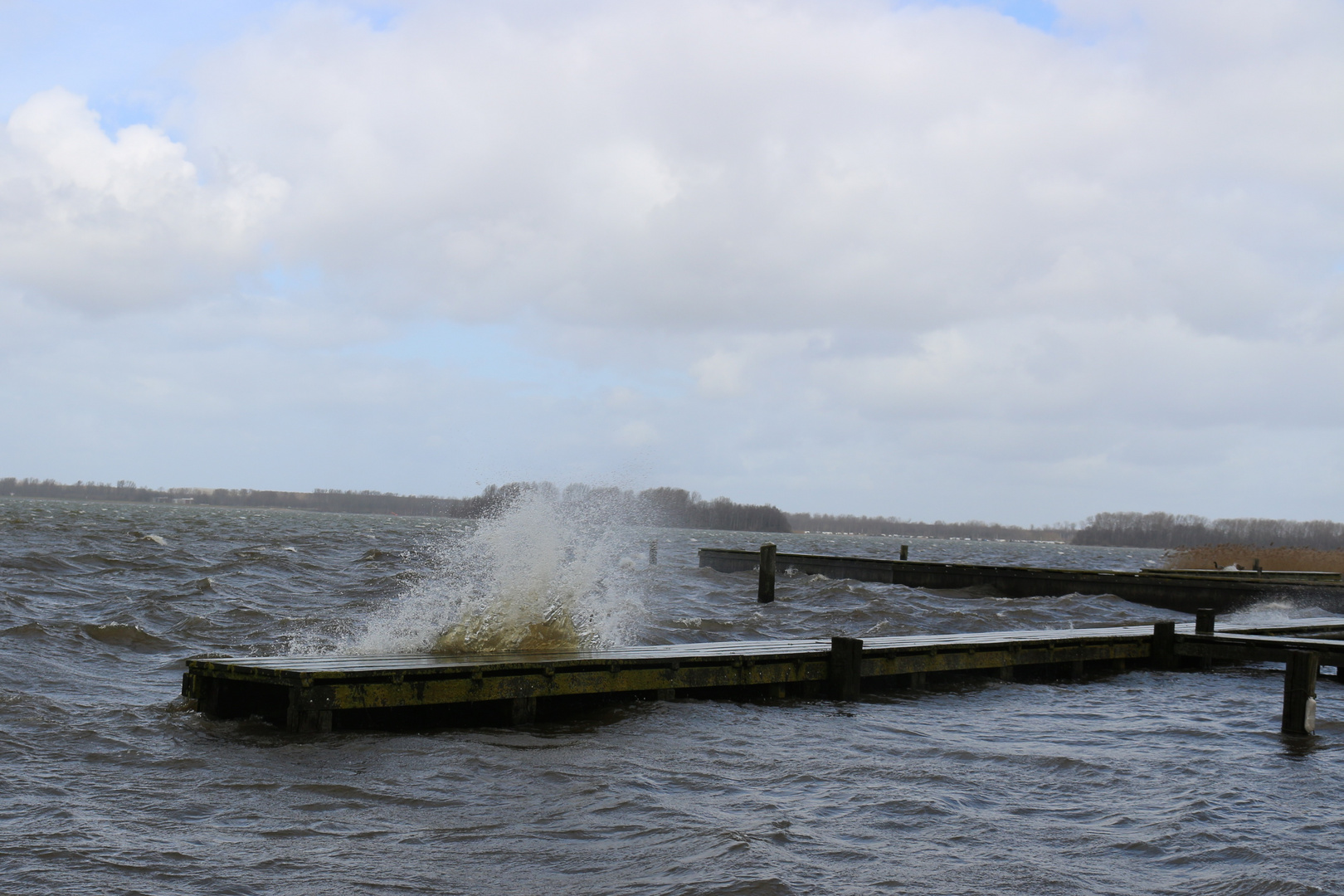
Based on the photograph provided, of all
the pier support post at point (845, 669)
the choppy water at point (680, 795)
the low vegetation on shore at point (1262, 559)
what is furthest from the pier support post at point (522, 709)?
the low vegetation on shore at point (1262, 559)

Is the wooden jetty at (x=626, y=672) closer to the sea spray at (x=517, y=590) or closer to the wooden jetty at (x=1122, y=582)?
the sea spray at (x=517, y=590)

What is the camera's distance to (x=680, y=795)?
9133mm

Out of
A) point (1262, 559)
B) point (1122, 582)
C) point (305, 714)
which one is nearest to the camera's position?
point (305, 714)

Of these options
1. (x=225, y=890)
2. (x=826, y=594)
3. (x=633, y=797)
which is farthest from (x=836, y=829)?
(x=826, y=594)

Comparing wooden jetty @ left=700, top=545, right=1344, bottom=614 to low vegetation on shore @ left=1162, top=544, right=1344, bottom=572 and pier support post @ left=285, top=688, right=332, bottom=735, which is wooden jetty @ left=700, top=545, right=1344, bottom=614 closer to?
low vegetation on shore @ left=1162, top=544, right=1344, bottom=572

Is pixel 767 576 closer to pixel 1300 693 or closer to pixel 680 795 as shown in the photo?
pixel 1300 693

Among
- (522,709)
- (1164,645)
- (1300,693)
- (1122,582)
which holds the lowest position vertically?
(522,709)

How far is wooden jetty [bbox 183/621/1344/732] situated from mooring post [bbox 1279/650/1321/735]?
0.04m

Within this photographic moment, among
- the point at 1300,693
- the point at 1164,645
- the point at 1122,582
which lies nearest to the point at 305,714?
the point at 1300,693

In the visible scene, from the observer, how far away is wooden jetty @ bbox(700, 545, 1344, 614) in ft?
113

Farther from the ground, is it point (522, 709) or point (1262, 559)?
point (1262, 559)

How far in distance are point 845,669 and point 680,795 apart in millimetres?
5602

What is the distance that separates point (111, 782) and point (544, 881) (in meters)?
4.28

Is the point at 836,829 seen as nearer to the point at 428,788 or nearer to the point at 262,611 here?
the point at 428,788
